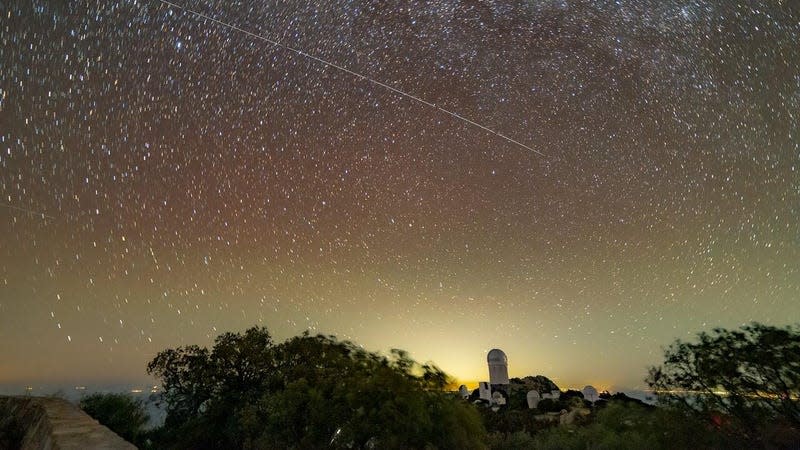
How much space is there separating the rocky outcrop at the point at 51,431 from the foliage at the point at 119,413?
846 cm

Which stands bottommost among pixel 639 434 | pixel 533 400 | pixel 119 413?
pixel 639 434

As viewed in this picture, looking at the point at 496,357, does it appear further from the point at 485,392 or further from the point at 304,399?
the point at 304,399

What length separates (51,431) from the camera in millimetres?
5703

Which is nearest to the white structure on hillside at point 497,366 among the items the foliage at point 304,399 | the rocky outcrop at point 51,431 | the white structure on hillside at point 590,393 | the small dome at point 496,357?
the small dome at point 496,357

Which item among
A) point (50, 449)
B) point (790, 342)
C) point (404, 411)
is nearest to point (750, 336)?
point (790, 342)

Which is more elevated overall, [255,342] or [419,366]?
[255,342]

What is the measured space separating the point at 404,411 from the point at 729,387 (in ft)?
39.5

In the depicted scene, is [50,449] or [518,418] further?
[518,418]

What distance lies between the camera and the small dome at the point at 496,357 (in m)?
62.6

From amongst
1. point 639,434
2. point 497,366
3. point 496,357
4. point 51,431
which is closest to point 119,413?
point 51,431

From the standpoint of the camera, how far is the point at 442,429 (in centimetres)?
1631

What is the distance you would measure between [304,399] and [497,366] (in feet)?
161

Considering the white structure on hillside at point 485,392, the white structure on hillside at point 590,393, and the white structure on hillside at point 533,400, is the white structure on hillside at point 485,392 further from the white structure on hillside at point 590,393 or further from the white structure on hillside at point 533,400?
the white structure on hillside at point 590,393

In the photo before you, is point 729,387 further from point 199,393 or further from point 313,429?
point 199,393
